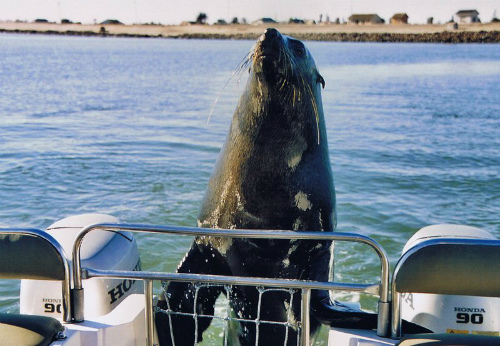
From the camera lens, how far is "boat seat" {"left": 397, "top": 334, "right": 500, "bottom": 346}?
2982mm

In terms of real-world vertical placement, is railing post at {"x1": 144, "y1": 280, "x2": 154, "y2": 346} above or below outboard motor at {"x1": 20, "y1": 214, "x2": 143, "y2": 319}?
above

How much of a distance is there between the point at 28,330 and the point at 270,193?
174 cm

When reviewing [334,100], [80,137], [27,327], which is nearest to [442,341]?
[27,327]

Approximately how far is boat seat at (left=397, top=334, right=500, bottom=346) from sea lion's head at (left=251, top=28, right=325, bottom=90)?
1.84 meters

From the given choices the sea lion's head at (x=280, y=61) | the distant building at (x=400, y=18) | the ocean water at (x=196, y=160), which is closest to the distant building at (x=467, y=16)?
the distant building at (x=400, y=18)

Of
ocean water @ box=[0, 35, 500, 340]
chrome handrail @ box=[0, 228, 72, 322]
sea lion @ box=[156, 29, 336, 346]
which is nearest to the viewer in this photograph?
chrome handrail @ box=[0, 228, 72, 322]

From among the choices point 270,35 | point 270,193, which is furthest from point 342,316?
point 270,35

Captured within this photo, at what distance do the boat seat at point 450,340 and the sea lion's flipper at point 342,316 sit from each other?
30 cm

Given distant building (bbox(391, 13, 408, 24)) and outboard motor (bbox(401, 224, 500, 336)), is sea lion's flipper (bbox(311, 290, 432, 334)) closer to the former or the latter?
outboard motor (bbox(401, 224, 500, 336))

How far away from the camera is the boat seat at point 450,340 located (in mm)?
2982

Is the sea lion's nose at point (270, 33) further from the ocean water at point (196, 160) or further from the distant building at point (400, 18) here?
the distant building at point (400, 18)

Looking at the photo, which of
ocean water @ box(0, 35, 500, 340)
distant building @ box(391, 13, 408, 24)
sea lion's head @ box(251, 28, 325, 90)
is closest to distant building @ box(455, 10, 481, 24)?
distant building @ box(391, 13, 408, 24)

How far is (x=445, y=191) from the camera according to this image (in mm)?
11516

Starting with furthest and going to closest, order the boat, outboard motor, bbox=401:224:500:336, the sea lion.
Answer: outboard motor, bbox=401:224:500:336, the sea lion, the boat
